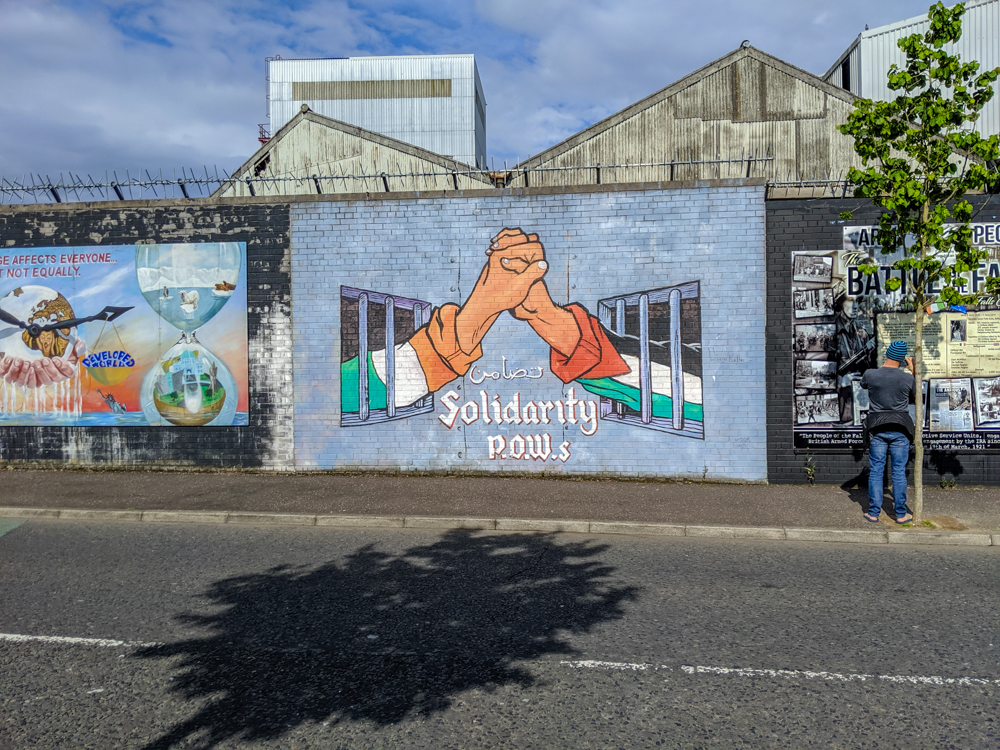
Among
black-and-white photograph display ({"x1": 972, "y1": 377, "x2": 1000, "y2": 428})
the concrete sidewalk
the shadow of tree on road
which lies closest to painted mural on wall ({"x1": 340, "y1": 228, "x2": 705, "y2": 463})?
the concrete sidewalk

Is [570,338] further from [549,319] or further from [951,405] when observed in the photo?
[951,405]

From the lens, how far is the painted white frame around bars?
963 cm

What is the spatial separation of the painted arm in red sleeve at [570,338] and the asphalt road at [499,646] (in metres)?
3.46

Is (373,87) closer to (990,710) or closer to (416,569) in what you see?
(416,569)

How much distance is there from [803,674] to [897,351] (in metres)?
4.67

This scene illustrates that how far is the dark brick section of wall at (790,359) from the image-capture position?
9203 millimetres

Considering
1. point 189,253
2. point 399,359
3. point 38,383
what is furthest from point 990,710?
point 38,383

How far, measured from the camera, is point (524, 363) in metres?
9.93

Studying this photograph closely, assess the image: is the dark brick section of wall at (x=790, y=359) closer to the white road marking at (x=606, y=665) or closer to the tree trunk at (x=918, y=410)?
the tree trunk at (x=918, y=410)

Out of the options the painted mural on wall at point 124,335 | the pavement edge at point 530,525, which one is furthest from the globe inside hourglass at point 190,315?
the pavement edge at point 530,525

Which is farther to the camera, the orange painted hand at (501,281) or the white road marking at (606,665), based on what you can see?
the orange painted hand at (501,281)

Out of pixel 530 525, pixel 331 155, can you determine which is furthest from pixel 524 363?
pixel 331 155

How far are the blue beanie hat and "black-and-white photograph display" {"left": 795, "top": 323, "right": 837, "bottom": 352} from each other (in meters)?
1.73

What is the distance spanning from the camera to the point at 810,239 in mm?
9305
